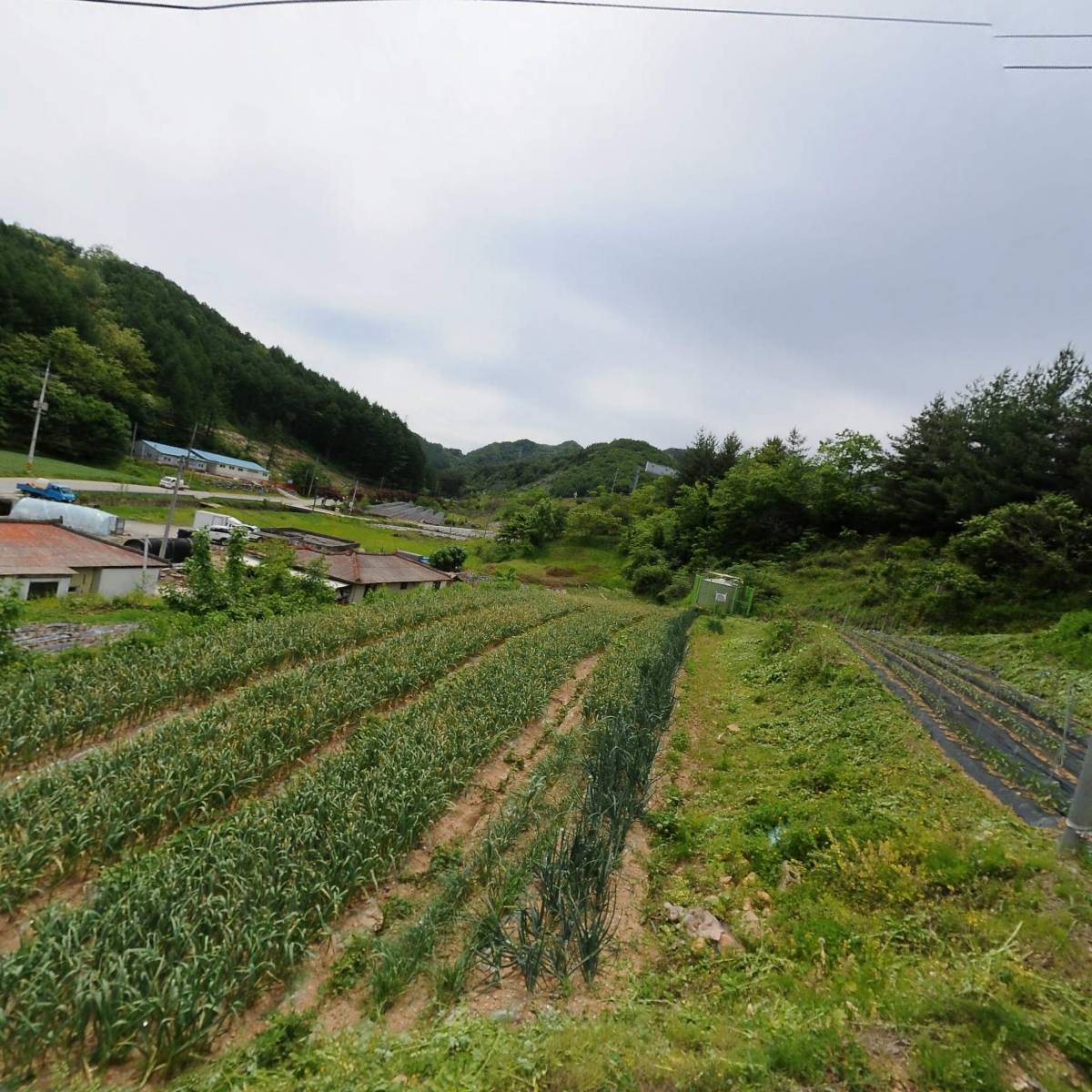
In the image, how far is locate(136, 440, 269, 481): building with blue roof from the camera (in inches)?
1997

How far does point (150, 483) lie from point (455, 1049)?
51.8 m

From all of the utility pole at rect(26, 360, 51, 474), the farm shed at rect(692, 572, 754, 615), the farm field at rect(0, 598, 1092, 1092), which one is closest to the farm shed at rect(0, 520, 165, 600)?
the farm field at rect(0, 598, 1092, 1092)

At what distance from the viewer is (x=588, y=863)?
4.02 m

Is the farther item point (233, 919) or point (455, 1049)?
point (233, 919)

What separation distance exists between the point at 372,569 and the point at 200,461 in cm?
4318

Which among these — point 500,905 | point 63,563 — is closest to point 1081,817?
point 500,905

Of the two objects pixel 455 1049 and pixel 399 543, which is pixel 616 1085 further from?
pixel 399 543

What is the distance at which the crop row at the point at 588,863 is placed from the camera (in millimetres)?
3373

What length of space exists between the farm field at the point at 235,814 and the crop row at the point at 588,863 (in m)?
0.04

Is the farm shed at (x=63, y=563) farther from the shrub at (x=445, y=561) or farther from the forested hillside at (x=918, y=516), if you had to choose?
the forested hillside at (x=918, y=516)

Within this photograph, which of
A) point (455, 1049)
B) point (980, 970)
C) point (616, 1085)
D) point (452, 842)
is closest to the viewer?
point (616, 1085)

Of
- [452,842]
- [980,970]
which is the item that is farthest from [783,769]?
[452,842]

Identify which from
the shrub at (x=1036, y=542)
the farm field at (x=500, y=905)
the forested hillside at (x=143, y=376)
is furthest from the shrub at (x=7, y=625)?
the forested hillside at (x=143, y=376)

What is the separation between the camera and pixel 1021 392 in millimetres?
23594
